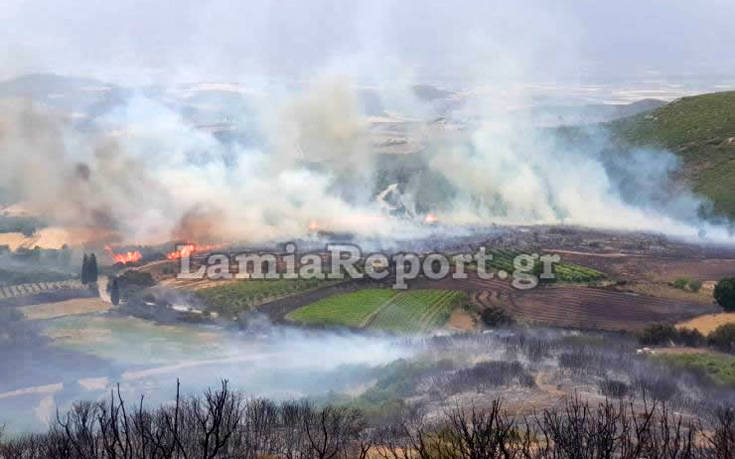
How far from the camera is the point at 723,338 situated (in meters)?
43.8

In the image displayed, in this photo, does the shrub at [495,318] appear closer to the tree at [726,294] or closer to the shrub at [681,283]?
the tree at [726,294]

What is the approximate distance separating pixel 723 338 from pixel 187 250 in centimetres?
A: 4001

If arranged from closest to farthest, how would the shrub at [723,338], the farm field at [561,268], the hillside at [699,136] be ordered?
the shrub at [723,338] < the farm field at [561,268] < the hillside at [699,136]

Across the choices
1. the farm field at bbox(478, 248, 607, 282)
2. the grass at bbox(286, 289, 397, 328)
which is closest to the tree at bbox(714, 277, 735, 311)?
the farm field at bbox(478, 248, 607, 282)

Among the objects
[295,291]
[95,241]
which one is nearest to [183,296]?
[295,291]

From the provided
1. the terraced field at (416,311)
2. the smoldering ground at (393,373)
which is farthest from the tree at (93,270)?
the terraced field at (416,311)

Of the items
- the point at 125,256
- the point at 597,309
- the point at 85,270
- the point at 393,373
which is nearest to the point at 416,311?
the point at 393,373

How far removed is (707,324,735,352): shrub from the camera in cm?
4341

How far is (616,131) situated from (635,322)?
6280 centimetres

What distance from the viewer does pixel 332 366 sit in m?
43.5

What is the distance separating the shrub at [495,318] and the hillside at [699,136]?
36426mm

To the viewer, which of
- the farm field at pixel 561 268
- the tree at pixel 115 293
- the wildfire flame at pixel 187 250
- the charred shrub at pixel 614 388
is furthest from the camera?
the wildfire flame at pixel 187 250

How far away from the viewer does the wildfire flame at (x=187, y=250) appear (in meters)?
63.6

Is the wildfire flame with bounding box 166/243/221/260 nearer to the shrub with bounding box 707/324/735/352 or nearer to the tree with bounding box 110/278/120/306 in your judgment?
the tree with bounding box 110/278/120/306
